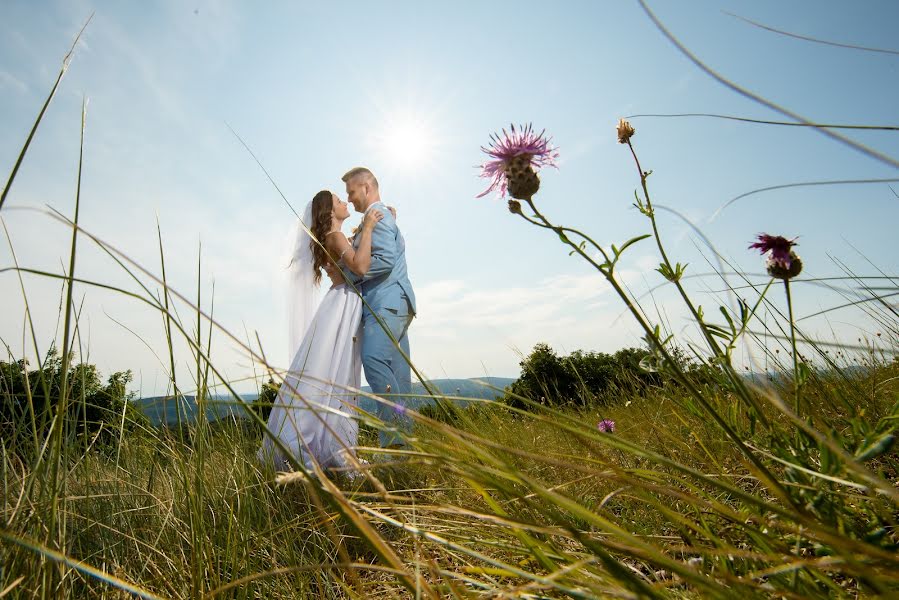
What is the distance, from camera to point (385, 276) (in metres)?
4.58

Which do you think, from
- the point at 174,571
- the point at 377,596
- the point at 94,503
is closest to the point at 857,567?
the point at 377,596

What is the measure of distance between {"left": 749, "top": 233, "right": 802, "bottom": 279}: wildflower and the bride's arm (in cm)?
339

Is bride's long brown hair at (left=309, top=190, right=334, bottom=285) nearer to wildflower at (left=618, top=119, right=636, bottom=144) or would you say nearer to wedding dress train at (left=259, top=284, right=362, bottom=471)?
wedding dress train at (left=259, top=284, right=362, bottom=471)

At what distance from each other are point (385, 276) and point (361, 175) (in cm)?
126

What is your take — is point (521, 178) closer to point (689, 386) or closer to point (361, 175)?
point (689, 386)

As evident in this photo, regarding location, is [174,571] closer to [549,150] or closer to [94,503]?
[94,503]

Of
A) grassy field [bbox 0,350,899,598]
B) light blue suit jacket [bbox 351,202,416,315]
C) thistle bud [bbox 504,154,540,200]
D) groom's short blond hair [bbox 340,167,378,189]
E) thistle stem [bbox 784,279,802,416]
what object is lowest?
grassy field [bbox 0,350,899,598]

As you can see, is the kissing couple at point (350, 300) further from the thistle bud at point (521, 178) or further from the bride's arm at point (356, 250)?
the thistle bud at point (521, 178)

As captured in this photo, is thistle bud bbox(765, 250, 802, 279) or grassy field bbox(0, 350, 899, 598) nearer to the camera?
grassy field bbox(0, 350, 899, 598)

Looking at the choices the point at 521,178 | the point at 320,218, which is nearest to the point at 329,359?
the point at 320,218

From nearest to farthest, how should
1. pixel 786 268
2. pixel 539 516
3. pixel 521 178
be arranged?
pixel 786 268
pixel 521 178
pixel 539 516

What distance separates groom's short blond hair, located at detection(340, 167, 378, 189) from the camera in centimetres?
511

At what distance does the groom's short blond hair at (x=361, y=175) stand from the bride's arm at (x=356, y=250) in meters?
0.93

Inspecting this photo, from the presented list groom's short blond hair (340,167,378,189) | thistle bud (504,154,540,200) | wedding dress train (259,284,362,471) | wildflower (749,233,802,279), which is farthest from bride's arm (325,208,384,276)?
wildflower (749,233,802,279)
